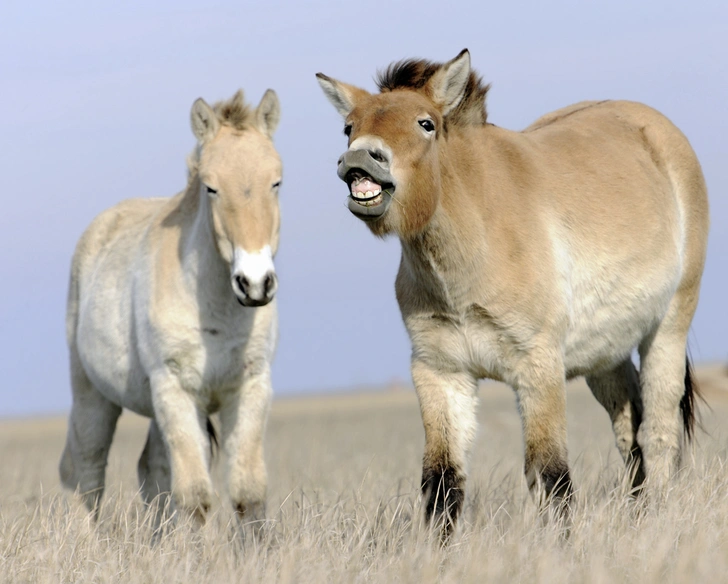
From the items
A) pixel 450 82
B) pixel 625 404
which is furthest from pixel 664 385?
pixel 450 82

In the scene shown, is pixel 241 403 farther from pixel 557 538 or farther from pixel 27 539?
pixel 557 538

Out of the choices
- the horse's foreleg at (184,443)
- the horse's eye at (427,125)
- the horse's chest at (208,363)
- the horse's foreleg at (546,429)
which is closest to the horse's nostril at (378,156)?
the horse's eye at (427,125)

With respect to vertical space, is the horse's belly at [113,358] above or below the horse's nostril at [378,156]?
below

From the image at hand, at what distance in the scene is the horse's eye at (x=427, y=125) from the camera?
4.82 metres

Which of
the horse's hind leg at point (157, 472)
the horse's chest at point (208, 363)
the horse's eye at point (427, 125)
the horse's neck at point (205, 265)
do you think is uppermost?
the horse's eye at point (427, 125)

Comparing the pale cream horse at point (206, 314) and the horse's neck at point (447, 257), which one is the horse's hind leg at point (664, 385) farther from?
the pale cream horse at point (206, 314)

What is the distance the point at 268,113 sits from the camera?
659 centimetres

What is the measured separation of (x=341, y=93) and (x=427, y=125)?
594 millimetres

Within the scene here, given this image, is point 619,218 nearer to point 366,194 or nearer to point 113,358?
point 366,194

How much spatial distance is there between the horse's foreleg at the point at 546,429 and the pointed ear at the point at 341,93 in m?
1.71

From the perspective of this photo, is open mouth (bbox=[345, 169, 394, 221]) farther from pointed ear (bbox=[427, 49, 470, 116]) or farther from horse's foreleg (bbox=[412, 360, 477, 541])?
horse's foreleg (bbox=[412, 360, 477, 541])

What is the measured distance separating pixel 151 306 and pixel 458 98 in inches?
99.5

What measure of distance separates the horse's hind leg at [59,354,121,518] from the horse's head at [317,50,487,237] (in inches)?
145

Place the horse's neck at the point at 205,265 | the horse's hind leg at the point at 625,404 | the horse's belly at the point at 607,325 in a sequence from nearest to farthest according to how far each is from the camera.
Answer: the horse's belly at the point at 607,325 < the horse's neck at the point at 205,265 < the horse's hind leg at the point at 625,404
